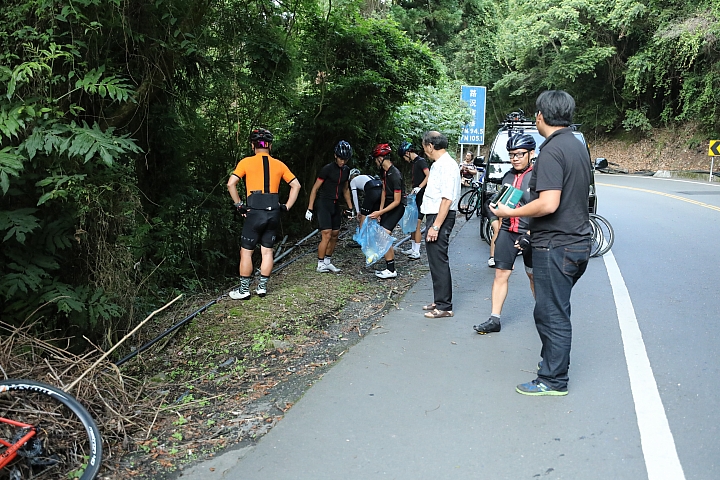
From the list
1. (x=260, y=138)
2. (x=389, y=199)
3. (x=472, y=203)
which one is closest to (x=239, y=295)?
(x=260, y=138)

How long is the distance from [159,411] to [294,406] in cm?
96

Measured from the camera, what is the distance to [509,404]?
4.50 m

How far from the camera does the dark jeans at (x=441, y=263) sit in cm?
663

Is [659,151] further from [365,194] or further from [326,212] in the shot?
[326,212]

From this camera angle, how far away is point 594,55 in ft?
119

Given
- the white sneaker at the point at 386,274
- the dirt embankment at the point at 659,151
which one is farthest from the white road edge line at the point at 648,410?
the dirt embankment at the point at 659,151

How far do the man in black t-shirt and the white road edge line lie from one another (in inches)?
23.2

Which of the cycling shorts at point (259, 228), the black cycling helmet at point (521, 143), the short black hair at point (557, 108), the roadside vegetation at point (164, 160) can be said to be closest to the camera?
the roadside vegetation at point (164, 160)

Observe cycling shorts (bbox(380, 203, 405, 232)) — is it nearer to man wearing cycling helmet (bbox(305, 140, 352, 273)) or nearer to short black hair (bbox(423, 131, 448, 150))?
man wearing cycling helmet (bbox(305, 140, 352, 273))

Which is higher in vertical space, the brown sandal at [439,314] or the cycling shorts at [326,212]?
the cycling shorts at [326,212]

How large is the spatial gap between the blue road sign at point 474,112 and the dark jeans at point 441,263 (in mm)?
14793

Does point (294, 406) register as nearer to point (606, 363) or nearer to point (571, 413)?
point (571, 413)

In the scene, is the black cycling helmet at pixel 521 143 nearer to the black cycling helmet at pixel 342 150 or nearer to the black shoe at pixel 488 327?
the black shoe at pixel 488 327

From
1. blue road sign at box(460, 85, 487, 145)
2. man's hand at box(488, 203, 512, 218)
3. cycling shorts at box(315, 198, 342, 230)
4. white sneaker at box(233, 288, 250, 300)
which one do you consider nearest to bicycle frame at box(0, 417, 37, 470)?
man's hand at box(488, 203, 512, 218)
